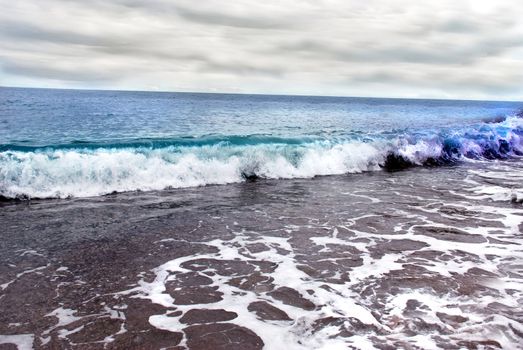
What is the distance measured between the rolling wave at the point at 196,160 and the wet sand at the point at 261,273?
141cm

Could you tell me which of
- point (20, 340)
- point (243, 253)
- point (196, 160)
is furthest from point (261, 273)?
point (196, 160)

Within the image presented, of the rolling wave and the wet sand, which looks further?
the rolling wave

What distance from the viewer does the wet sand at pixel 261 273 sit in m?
4.56

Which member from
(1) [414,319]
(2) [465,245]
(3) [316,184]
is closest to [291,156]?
(3) [316,184]

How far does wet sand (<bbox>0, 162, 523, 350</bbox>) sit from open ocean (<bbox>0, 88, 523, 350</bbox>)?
27 millimetres

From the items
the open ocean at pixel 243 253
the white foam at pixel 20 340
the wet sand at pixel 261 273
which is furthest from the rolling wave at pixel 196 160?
the white foam at pixel 20 340

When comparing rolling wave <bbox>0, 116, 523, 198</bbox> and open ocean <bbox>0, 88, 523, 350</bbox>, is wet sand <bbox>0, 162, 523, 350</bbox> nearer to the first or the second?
open ocean <bbox>0, 88, 523, 350</bbox>

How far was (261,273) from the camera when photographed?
6359 millimetres

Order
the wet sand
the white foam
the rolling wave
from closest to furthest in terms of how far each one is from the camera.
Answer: the white foam, the wet sand, the rolling wave

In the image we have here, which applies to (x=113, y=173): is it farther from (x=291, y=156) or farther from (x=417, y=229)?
(x=417, y=229)

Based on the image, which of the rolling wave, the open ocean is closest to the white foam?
the open ocean

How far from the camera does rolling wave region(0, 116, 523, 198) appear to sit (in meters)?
12.0

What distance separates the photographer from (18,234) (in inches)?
313

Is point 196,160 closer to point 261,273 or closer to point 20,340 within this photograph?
point 261,273
